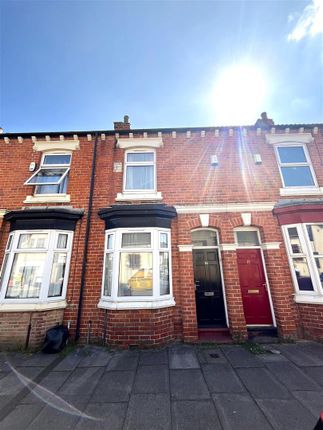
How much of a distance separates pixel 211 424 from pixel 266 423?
708mm

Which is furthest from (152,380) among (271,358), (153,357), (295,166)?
(295,166)

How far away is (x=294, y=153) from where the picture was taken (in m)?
7.02

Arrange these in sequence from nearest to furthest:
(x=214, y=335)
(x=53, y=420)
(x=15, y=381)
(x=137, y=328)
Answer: (x=53, y=420)
(x=15, y=381)
(x=137, y=328)
(x=214, y=335)

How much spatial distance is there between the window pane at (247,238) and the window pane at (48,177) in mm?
6299

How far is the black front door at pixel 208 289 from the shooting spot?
18.5 feet

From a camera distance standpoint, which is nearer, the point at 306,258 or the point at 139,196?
the point at 306,258

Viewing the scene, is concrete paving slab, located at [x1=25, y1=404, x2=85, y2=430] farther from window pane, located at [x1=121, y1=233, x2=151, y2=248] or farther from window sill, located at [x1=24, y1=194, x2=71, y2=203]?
window sill, located at [x1=24, y1=194, x2=71, y2=203]

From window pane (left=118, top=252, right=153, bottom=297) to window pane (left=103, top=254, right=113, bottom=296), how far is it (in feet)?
1.13

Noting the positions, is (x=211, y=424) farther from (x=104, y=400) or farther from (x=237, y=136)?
(x=237, y=136)

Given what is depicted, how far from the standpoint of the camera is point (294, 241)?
19.0 feet

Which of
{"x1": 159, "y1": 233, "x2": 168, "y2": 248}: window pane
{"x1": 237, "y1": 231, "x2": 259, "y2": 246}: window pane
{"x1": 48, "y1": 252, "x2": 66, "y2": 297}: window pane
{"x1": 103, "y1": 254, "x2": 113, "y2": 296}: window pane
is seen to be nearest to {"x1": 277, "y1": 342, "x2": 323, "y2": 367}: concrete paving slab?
{"x1": 237, "y1": 231, "x2": 259, "y2": 246}: window pane

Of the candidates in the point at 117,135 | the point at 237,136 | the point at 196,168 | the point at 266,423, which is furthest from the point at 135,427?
the point at 237,136

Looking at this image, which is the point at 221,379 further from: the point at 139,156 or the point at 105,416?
the point at 139,156

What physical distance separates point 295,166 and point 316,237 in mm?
2637
